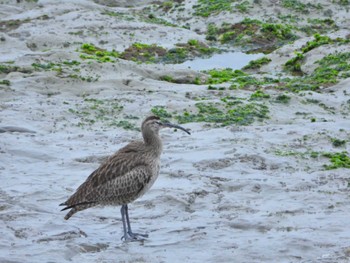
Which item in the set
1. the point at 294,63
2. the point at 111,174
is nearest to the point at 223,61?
the point at 294,63

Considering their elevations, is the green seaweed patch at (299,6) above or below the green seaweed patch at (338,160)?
above

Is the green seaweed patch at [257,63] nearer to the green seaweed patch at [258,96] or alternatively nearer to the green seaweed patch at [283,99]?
the green seaweed patch at [258,96]

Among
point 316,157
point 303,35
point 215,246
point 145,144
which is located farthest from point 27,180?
point 303,35

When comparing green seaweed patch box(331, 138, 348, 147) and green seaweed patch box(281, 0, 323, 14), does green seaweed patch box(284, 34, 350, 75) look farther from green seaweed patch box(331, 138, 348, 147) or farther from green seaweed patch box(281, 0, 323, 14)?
green seaweed patch box(331, 138, 348, 147)

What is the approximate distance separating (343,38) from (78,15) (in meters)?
8.32

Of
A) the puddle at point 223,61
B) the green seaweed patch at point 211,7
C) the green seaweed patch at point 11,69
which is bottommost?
the puddle at point 223,61

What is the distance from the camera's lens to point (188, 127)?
15.0 m

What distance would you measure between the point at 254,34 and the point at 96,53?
5822 mm

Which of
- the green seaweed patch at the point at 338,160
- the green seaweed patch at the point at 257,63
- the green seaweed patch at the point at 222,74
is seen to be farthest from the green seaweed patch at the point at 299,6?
the green seaweed patch at the point at 338,160

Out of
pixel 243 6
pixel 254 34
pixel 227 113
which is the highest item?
pixel 243 6

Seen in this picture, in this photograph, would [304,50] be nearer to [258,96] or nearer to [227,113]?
[258,96]

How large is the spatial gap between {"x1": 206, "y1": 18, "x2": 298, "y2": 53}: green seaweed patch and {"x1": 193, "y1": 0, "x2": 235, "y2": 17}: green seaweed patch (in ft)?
3.46

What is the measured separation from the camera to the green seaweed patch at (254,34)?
23578mm

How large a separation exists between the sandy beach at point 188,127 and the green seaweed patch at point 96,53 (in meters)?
0.06
